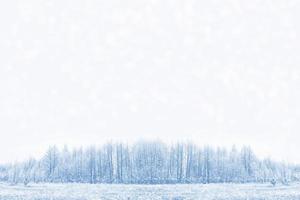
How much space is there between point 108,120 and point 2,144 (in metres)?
2.15

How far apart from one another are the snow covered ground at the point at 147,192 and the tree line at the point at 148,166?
143 mm

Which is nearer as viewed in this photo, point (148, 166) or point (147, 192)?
point (147, 192)

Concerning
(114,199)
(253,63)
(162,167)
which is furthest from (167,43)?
(114,199)

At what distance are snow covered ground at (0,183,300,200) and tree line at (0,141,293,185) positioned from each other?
0.14 m

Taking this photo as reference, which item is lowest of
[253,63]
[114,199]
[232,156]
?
[114,199]

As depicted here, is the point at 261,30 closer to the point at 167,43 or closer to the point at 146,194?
the point at 167,43

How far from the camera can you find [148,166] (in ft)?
37.3

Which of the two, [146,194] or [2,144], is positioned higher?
[2,144]

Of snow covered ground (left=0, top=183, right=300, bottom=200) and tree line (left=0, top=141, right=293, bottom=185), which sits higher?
tree line (left=0, top=141, right=293, bottom=185)

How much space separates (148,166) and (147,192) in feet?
2.00

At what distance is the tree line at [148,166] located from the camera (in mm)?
11133

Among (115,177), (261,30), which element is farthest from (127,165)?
(261,30)

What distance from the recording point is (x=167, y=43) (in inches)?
436

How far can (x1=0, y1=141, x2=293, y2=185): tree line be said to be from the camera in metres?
11.1
